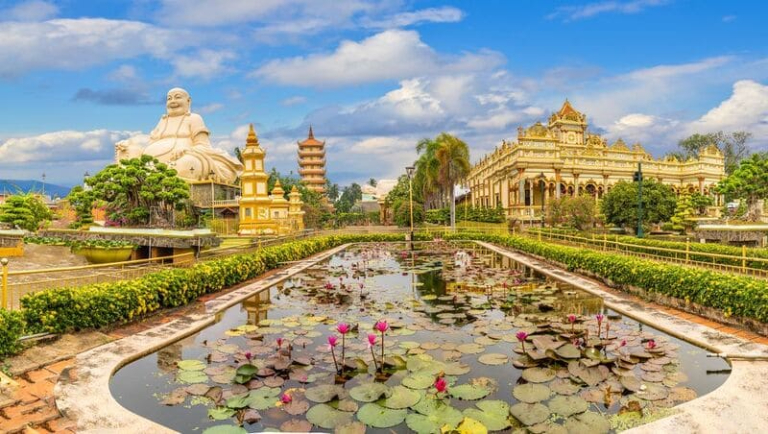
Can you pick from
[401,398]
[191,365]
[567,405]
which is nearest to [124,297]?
[191,365]

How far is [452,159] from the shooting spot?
1581 inches

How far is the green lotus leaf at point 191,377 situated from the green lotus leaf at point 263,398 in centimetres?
93

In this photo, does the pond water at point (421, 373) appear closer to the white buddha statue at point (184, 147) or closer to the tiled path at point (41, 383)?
the tiled path at point (41, 383)

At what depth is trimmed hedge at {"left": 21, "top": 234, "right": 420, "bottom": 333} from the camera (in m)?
7.18

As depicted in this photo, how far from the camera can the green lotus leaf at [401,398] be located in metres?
5.34

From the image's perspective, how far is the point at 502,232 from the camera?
101ft

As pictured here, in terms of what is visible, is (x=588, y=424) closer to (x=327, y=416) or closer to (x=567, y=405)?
(x=567, y=405)

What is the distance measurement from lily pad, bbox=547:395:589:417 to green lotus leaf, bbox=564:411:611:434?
0.10 metres

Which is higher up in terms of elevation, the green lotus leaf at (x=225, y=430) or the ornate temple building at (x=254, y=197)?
the ornate temple building at (x=254, y=197)

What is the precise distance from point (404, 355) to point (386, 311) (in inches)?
130

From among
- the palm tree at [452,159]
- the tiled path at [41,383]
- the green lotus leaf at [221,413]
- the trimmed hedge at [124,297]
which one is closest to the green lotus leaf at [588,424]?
the green lotus leaf at [221,413]

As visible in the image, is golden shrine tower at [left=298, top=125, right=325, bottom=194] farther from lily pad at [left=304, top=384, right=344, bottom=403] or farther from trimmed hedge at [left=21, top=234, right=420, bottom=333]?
lily pad at [left=304, top=384, right=344, bottom=403]

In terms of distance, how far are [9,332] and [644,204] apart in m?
28.9

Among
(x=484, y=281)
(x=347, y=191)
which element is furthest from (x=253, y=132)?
(x=347, y=191)
